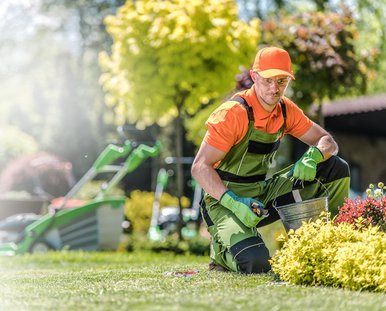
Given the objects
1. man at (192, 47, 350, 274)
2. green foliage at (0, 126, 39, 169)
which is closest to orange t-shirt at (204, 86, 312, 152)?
man at (192, 47, 350, 274)

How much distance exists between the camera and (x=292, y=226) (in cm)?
546

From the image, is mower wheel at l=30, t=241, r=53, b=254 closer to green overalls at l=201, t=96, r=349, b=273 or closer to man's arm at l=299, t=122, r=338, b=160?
green overalls at l=201, t=96, r=349, b=273

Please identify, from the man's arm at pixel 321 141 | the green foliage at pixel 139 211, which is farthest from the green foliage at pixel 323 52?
the man's arm at pixel 321 141

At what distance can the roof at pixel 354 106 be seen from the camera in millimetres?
18016

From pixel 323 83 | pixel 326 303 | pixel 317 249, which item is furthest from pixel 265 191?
pixel 323 83

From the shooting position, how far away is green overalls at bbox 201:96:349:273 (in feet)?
18.9

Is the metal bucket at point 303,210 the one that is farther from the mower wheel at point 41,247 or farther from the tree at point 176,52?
the tree at point 176,52

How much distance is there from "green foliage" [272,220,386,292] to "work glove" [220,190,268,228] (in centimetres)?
40

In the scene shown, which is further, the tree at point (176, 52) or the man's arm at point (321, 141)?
the tree at point (176, 52)

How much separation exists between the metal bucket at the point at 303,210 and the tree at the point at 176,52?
5.95 metres

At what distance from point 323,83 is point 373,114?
21.0 ft

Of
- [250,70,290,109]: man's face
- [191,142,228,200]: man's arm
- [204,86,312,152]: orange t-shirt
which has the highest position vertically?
[250,70,290,109]: man's face

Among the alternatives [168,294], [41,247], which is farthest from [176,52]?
[168,294]

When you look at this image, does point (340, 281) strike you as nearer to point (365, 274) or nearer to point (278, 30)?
point (365, 274)
